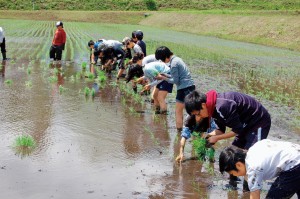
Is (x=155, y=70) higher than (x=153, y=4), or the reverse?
(x=155, y=70)

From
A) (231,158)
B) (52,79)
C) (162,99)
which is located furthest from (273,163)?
(52,79)

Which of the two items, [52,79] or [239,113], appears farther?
[52,79]

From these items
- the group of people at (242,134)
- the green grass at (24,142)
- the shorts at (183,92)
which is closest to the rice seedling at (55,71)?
the group of people at (242,134)

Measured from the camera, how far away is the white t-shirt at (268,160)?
3.30 metres

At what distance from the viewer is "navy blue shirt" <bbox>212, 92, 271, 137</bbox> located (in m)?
4.45

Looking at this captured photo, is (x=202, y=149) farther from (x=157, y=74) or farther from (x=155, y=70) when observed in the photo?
(x=155, y=70)

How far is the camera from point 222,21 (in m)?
38.6

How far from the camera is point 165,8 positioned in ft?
213

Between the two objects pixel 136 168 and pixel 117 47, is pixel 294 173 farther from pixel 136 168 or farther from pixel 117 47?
pixel 117 47

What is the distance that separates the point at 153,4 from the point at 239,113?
201ft

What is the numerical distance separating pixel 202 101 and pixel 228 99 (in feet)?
0.96

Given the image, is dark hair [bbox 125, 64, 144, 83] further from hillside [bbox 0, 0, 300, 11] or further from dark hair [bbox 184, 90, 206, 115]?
hillside [bbox 0, 0, 300, 11]

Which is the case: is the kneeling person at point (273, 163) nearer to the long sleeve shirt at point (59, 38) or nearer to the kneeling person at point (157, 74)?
the kneeling person at point (157, 74)

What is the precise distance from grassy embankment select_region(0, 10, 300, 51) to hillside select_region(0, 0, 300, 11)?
5824 mm
